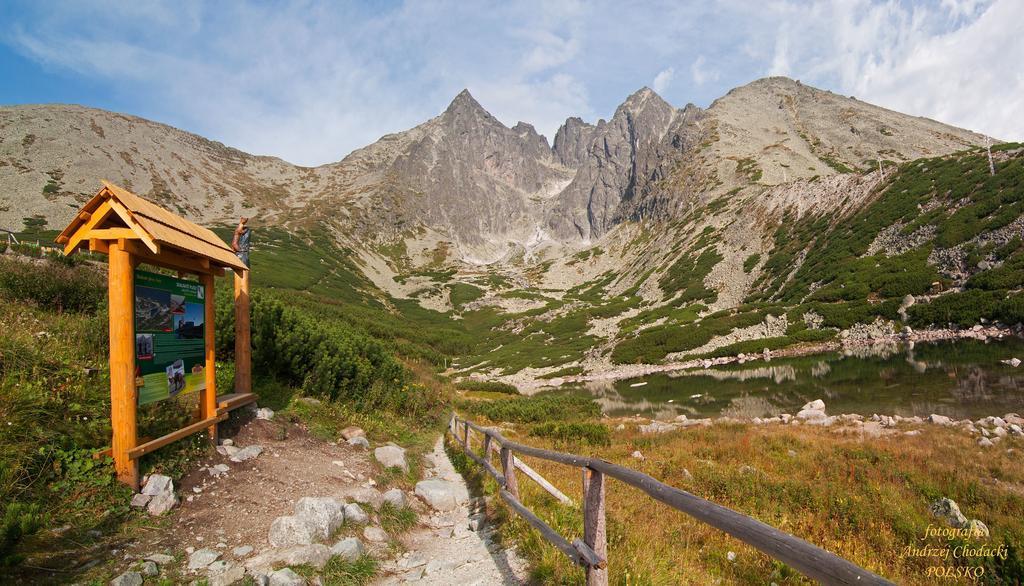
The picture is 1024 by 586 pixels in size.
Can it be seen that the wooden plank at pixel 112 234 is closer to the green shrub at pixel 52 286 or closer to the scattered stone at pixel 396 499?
the scattered stone at pixel 396 499

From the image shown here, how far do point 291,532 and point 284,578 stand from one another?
112 cm

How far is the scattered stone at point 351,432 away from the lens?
37.6 feet

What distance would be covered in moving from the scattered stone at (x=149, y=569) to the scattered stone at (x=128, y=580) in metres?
0.10

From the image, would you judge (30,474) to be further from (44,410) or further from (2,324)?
(2,324)

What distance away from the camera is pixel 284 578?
17.0 feet

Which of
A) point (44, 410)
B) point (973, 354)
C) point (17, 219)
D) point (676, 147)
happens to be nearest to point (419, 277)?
point (17, 219)

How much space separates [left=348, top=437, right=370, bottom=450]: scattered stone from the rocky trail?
109 cm

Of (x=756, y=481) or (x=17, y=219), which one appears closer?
(x=756, y=481)

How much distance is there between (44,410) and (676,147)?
595ft

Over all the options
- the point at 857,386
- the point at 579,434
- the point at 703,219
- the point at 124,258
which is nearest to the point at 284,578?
the point at 124,258

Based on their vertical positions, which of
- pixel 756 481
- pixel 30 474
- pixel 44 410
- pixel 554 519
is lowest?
pixel 756 481

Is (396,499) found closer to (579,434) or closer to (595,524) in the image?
(595,524)

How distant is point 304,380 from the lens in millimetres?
13000

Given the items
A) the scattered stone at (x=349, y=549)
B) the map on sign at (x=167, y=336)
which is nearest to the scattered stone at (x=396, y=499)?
the scattered stone at (x=349, y=549)
